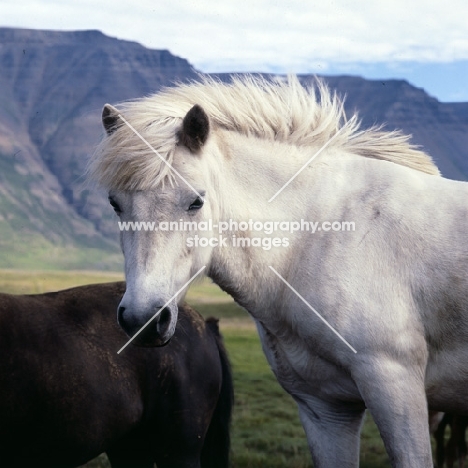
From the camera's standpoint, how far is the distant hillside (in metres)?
96.4

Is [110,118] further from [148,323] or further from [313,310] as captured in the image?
[313,310]

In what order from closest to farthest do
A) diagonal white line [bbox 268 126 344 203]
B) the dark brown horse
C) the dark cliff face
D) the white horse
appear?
the white horse < diagonal white line [bbox 268 126 344 203] < the dark brown horse < the dark cliff face

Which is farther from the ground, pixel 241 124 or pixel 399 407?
pixel 241 124

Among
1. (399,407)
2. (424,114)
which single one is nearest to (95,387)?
(399,407)

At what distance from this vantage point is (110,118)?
331 cm

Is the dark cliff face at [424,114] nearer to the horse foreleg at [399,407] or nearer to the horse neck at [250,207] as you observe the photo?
the horse neck at [250,207]

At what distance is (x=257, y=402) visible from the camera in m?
14.2

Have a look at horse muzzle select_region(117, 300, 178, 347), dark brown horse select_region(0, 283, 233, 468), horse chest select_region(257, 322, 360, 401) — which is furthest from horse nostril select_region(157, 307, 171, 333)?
dark brown horse select_region(0, 283, 233, 468)

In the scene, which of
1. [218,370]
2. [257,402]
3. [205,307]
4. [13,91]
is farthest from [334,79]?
[218,370]

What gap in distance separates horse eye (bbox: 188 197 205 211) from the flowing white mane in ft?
0.62

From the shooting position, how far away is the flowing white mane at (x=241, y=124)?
3100mm

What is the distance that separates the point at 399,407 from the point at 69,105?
370 feet

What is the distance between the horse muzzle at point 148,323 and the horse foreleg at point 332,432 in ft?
3.08

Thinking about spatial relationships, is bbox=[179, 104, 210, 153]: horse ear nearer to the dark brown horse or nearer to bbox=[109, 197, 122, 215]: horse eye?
bbox=[109, 197, 122, 215]: horse eye
